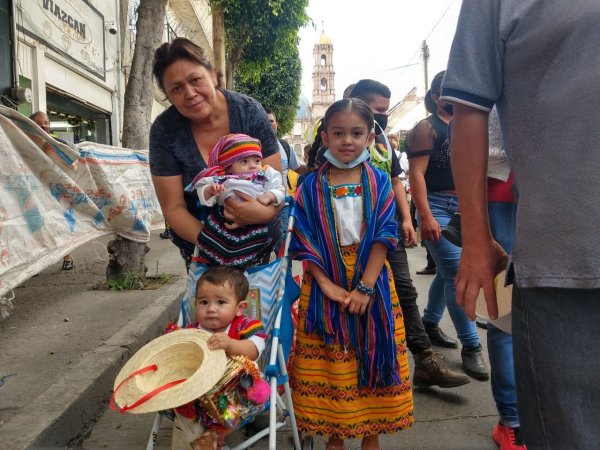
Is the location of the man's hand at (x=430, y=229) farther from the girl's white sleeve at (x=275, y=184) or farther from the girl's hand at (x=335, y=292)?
the girl's white sleeve at (x=275, y=184)

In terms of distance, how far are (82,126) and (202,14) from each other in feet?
39.2

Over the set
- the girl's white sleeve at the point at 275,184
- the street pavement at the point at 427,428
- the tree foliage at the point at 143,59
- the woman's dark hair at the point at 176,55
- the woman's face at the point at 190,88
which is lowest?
the street pavement at the point at 427,428

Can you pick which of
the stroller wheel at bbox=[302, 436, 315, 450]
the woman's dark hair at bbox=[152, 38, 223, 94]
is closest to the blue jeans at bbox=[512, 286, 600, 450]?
the stroller wheel at bbox=[302, 436, 315, 450]

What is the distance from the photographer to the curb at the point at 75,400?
2189 millimetres

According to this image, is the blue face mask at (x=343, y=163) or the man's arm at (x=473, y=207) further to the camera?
the blue face mask at (x=343, y=163)

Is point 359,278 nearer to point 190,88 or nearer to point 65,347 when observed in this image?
point 190,88

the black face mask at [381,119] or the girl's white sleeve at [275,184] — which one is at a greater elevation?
the black face mask at [381,119]

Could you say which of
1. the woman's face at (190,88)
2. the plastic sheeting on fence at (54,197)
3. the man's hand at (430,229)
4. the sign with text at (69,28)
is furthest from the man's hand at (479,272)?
the sign with text at (69,28)

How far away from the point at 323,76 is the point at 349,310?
98154 millimetres

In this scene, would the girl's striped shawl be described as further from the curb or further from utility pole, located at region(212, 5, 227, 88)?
utility pole, located at region(212, 5, 227, 88)

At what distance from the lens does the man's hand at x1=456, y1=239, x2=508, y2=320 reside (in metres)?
1.31

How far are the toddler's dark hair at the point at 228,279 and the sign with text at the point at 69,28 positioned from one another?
731 centimetres

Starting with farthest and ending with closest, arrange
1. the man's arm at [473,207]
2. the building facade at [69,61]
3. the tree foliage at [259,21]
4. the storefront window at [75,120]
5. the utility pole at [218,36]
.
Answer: the tree foliage at [259,21] → the utility pole at [218,36] → the storefront window at [75,120] → the building facade at [69,61] → the man's arm at [473,207]

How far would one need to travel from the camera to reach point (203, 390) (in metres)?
1.63
